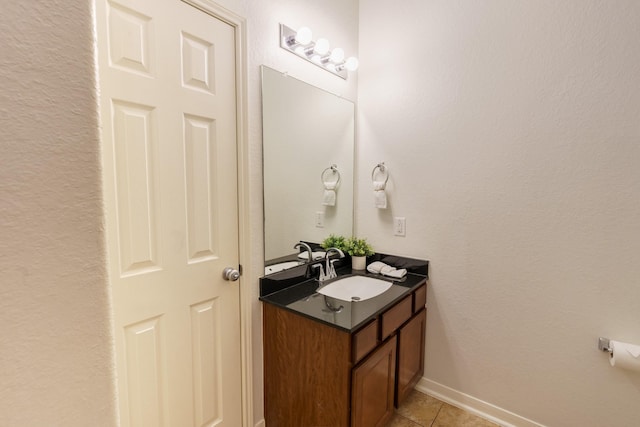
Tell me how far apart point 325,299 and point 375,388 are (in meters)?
0.49

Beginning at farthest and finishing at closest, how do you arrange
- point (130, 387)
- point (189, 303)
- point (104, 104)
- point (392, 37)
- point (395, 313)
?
point (392, 37)
point (395, 313)
point (189, 303)
point (130, 387)
point (104, 104)

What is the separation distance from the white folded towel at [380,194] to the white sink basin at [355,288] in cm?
50

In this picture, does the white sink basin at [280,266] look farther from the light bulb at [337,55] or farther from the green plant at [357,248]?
the light bulb at [337,55]

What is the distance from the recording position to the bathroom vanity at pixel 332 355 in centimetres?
137

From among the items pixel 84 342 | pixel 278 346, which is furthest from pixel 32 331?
pixel 278 346

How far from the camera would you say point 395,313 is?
164 centimetres

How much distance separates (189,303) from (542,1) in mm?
2234

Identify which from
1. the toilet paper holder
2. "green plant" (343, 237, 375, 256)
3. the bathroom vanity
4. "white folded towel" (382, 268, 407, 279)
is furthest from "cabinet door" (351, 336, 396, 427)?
the toilet paper holder

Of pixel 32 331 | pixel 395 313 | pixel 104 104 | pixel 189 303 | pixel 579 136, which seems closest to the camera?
pixel 32 331

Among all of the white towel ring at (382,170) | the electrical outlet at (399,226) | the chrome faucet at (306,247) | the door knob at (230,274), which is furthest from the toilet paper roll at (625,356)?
the door knob at (230,274)

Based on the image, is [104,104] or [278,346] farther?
[278,346]

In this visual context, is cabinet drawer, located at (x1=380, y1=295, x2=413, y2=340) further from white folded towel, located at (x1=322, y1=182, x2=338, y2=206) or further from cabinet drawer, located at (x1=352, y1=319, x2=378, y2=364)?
white folded towel, located at (x1=322, y1=182, x2=338, y2=206)

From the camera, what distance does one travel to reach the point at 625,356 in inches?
54.2

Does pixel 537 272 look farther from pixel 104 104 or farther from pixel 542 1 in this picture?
pixel 104 104
